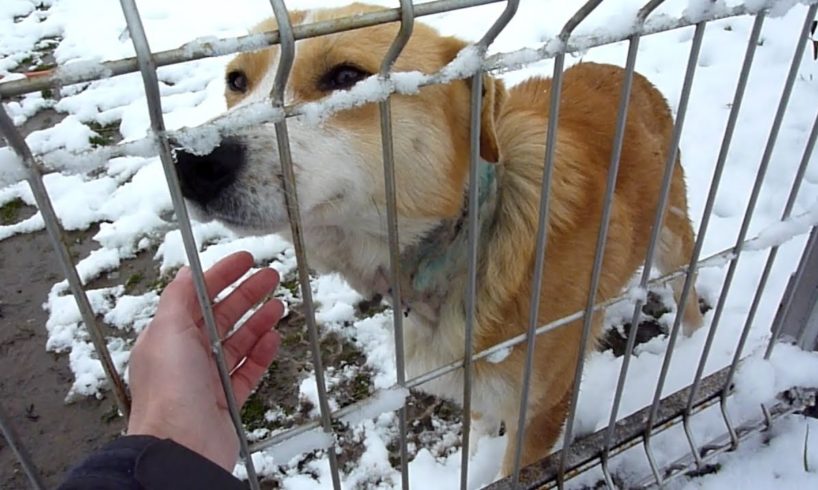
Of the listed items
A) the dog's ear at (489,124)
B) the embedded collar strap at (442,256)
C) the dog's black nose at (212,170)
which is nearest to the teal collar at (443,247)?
the embedded collar strap at (442,256)

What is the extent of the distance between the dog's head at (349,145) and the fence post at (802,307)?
1055 mm

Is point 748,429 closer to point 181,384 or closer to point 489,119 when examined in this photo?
point 489,119

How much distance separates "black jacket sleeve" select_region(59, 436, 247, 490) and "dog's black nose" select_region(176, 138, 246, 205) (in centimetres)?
39

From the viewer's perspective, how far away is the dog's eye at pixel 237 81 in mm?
1683

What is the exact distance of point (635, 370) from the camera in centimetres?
247

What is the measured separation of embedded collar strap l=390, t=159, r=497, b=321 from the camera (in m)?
1.68

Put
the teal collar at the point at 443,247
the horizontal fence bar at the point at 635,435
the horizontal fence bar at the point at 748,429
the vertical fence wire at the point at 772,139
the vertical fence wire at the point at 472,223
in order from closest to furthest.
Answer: the vertical fence wire at the point at 472,223
the vertical fence wire at the point at 772,139
the teal collar at the point at 443,247
the horizontal fence bar at the point at 635,435
the horizontal fence bar at the point at 748,429

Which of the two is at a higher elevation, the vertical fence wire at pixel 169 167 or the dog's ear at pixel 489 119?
the dog's ear at pixel 489 119

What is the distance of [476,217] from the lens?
118 cm

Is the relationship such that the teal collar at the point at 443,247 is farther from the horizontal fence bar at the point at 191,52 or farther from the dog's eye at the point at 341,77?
the horizontal fence bar at the point at 191,52

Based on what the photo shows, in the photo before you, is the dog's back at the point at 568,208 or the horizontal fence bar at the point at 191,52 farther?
the dog's back at the point at 568,208

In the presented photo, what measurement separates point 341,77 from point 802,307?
1.53 metres

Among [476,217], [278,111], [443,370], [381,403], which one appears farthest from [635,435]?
[278,111]

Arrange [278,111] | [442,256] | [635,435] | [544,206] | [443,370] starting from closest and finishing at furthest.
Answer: [278,111]
[544,206]
[443,370]
[442,256]
[635,435]
